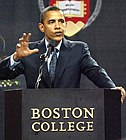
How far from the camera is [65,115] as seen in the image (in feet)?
7.91

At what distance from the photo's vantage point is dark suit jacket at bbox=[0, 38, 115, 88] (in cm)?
270

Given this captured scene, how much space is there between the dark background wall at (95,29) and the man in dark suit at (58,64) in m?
3.43

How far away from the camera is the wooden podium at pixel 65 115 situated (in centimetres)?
240

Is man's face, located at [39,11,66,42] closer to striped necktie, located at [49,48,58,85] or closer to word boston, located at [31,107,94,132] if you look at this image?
striped necktie, located at [49,48,58,85]

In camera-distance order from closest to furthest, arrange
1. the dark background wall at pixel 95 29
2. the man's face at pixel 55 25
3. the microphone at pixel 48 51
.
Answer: the microphone at pixel 48 51, the man's face at pixel 55 25, the dark background wall at pixel 95 29

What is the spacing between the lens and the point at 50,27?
2705 mm

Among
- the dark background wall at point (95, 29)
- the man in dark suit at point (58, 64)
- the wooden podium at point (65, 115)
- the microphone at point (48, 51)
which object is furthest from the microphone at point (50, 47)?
the dark background wall at point (95, 29)

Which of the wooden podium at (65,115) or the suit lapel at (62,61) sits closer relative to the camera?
the wooden podium at (65,115)

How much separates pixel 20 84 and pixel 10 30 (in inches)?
29.2

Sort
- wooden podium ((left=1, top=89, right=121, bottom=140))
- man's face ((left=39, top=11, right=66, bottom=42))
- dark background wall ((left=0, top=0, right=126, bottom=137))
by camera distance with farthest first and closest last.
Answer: dark background wall ((left=0, top=0, right=126, bottom=137)) < man's face ((left=39, top=11, right=66, bottom=42)) < wooden podium ((left=1, top=89, right=121, bottom=140))

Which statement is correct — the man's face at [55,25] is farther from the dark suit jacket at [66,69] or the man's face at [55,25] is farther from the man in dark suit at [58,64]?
the dark suit jacket at [66,69]

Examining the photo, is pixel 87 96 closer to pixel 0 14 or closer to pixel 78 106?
pixel 78 106

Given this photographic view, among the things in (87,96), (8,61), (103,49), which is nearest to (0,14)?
(103,49)

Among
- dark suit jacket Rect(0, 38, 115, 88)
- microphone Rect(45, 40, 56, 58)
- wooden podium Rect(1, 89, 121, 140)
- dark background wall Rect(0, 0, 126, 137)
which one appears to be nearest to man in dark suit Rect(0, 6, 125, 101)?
dark suit jacket Rect(0, 38, 115, 88)
